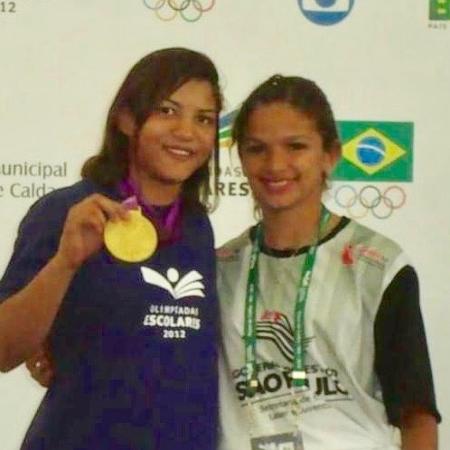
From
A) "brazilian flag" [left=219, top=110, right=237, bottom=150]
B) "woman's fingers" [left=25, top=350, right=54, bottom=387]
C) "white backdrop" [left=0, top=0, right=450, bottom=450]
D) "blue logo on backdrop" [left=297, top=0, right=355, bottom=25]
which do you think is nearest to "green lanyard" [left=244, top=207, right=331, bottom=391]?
"woman's fingers" [left=25, top=350, right=54, bottom=387]

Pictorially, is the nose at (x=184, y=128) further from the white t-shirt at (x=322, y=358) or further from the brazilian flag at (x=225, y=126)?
the brazilian flag at (x=225, y=126)

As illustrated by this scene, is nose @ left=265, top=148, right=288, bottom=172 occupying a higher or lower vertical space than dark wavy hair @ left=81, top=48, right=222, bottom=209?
lower

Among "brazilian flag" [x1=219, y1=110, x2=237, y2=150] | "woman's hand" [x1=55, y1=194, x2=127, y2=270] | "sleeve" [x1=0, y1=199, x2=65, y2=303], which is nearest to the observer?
"woman's hand" [x1=55, y1=194, x2=127, y2=270]

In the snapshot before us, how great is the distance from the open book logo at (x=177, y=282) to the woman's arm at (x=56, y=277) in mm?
138

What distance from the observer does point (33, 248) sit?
1.58 metres

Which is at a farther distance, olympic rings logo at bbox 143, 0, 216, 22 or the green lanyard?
olympic rings logo at bbox 143, 0, 216, 22

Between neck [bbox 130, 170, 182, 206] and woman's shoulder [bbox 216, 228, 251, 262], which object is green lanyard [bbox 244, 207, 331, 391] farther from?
neck [bbox 130, 170, 182, 206]

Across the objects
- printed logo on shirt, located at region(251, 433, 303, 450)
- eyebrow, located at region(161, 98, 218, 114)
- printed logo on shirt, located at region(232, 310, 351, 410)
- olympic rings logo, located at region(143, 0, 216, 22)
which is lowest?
printed logo on shirt, located at region(251, 433, 303, 450)

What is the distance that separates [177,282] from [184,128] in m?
0.25

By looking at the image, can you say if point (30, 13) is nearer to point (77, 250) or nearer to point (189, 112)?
point (189, 112)

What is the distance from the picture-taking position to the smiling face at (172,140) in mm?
1663

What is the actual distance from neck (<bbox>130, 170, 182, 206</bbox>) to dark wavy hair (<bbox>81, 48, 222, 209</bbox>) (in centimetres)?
2

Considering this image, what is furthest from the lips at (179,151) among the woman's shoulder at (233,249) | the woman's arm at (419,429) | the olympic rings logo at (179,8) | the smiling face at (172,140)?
the olympic rings logo at (179,8)

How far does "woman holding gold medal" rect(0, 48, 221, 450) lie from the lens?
1.54 meters
